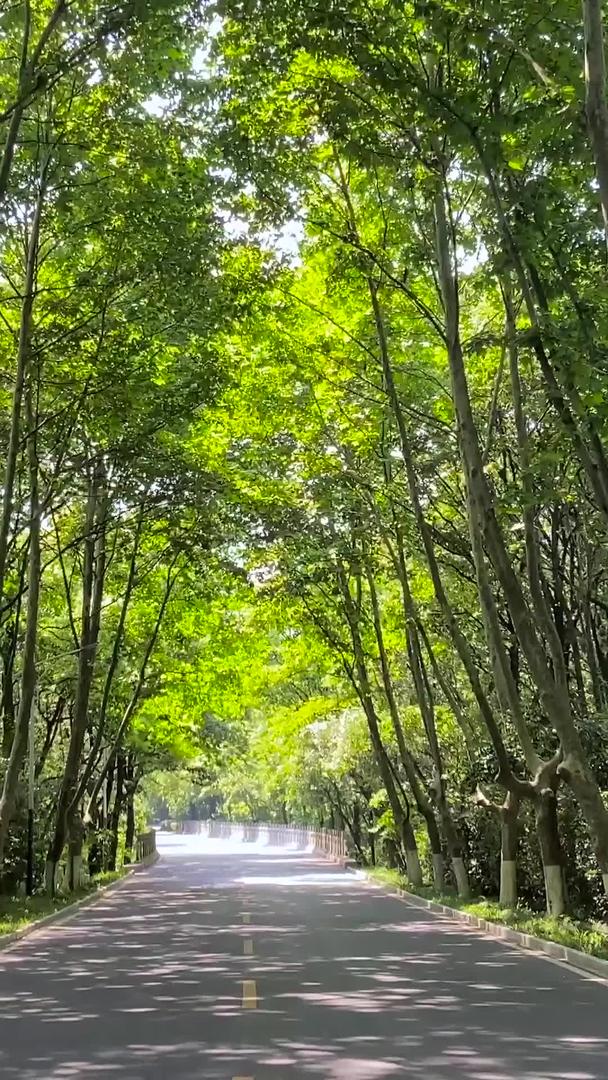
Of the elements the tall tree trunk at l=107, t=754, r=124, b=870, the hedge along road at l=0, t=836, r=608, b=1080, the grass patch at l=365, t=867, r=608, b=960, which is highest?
the tall tree trunk at l=107, t=754, r=124, b=870

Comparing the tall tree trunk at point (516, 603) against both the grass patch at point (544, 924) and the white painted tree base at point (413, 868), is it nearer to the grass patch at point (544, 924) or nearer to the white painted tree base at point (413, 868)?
the grass patch at point (544, 924)

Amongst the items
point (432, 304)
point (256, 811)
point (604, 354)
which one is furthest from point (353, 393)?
point (256, 811)

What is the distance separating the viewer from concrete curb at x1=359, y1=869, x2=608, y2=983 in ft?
37.8

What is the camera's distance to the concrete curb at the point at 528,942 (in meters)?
11.5

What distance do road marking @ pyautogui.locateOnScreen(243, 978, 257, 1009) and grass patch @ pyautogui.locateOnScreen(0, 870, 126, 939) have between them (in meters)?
5.95

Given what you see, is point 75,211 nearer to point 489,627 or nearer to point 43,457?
point 43,457

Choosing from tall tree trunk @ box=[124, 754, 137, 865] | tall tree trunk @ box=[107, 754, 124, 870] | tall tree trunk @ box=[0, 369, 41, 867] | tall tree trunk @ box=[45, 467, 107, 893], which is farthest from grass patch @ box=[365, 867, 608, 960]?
tall tree trunk @ box=[124, 754, 137, 865]

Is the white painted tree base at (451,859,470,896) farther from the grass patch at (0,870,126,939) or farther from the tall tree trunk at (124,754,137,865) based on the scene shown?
the tall tree trunk at (124,754,137,865)

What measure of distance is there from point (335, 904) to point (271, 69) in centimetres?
1557

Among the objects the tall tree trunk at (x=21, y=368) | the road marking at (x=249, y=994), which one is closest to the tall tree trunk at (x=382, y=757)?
the tall tree trunk at (x=21, y=368)

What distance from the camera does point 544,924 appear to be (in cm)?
1470

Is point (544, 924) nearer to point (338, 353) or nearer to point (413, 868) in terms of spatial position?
point (338, 353)

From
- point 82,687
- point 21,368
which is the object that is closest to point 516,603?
point 21,368

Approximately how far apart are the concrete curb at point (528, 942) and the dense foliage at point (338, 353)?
108 cm
